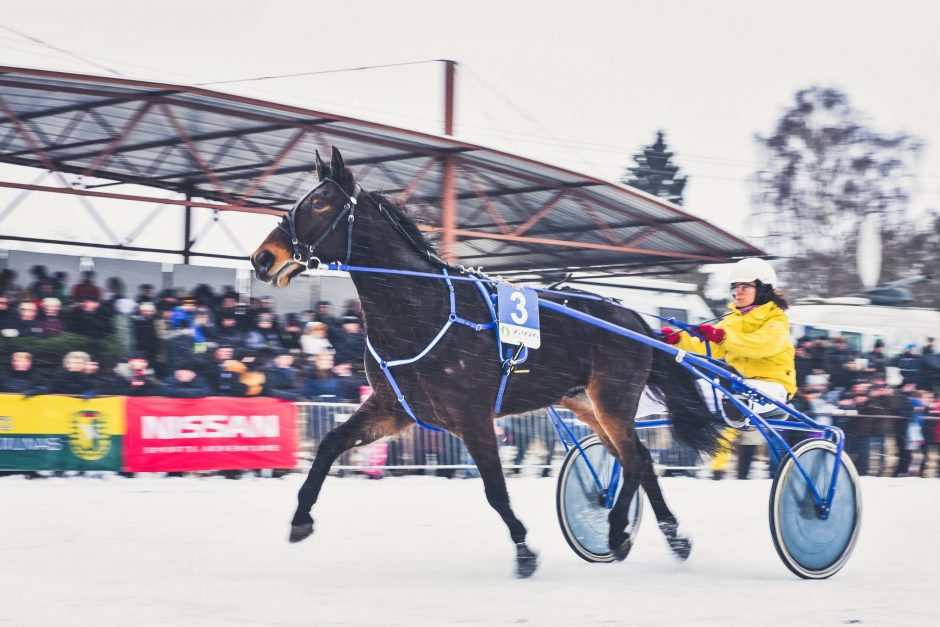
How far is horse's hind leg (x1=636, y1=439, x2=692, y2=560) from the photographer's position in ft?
21.1

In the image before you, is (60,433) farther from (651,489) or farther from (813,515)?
(813,515)

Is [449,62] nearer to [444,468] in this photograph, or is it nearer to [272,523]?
[444,468]

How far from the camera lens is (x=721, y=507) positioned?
9.57 meters

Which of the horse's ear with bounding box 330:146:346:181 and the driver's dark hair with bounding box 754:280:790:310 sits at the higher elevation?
the horse's ear with bounding box 330:146:346:181

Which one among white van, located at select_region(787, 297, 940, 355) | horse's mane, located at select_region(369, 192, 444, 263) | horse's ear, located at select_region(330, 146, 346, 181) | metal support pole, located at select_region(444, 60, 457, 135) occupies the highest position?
metal support pole, located at select_region(444, 60, 457, 135)

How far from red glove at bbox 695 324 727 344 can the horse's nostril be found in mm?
2498

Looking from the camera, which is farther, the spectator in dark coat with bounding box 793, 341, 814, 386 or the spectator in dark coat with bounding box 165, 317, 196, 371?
the spectator in dark coat with bounding box 793, 341, 814, 386

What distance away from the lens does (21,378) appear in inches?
413

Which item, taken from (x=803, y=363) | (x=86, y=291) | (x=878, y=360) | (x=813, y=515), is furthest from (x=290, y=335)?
(x=878, y=360)

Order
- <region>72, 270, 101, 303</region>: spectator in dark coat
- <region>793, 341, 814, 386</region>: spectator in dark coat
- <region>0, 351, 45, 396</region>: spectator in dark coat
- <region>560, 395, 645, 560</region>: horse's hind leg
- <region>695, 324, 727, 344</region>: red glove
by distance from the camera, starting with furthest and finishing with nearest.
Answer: <region>793, 341, 814, 386</region>: spectator in dark coat, <region>72, 270, 101, 303</region>: spectator in dark coat, <region>0, 351, 45, 396</region>: spectator in dark coat, <region>695, 324, 727, 344</region>: red glove, <region>560, 395, 645, 560</region>: horse's hind leg

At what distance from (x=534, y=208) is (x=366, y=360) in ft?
42.6

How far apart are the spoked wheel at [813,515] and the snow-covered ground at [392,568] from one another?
14 centimetres

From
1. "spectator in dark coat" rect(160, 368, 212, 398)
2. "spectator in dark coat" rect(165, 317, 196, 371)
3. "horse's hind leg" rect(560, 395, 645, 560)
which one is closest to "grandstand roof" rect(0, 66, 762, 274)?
"spectator in dark coat" rect(165, 317, 196, 371)

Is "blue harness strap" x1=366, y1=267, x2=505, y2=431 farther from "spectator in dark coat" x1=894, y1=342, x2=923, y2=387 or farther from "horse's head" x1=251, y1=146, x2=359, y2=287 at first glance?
"spectator in dark coat" x1=894, y1=342, x2=923, y2=387
